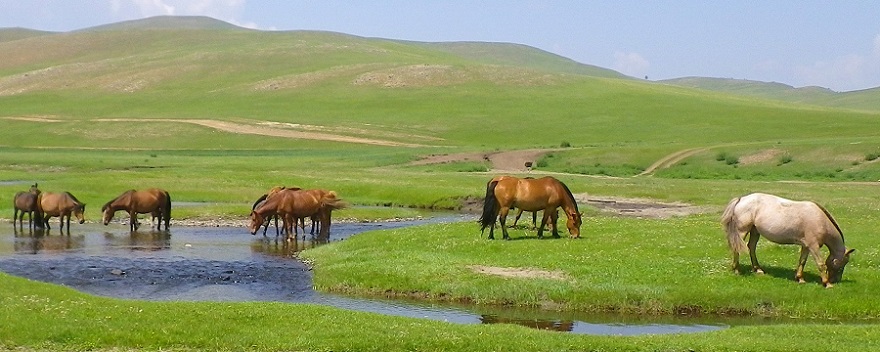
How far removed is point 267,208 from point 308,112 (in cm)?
9143

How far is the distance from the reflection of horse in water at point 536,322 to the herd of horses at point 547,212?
15.9 feet

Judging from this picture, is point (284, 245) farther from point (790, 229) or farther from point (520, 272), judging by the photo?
point (790, 229)

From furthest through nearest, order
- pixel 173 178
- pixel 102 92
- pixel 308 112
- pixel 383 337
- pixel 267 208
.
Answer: pixel 102 92
pixel 308 112
pixel 173 178
pixel 267 208
pixel 383 337

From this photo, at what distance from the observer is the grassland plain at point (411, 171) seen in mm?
17750

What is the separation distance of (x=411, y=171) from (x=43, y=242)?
124ft

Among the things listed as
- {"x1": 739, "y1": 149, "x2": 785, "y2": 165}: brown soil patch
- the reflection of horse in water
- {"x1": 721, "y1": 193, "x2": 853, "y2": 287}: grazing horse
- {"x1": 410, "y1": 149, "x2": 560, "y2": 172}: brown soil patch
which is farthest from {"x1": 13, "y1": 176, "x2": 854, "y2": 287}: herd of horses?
{"x1": 739, "y1": 149, "x2": 785, "y2": 165}: brown soil patch

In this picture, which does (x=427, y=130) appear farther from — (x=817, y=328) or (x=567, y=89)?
(x=817, y=328)

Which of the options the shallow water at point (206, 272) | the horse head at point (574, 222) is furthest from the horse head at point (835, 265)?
the horse head at point (574, 222)

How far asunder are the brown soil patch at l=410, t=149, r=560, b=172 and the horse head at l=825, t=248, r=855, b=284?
165 ft

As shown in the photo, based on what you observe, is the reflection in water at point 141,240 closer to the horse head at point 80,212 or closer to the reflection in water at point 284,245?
the horse head at point 80,212

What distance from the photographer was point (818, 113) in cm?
12875

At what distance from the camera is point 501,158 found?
254 feet

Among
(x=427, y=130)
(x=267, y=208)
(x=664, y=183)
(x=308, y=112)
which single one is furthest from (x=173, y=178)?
(x=308, y=112)

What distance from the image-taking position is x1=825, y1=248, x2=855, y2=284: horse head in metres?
22.2
